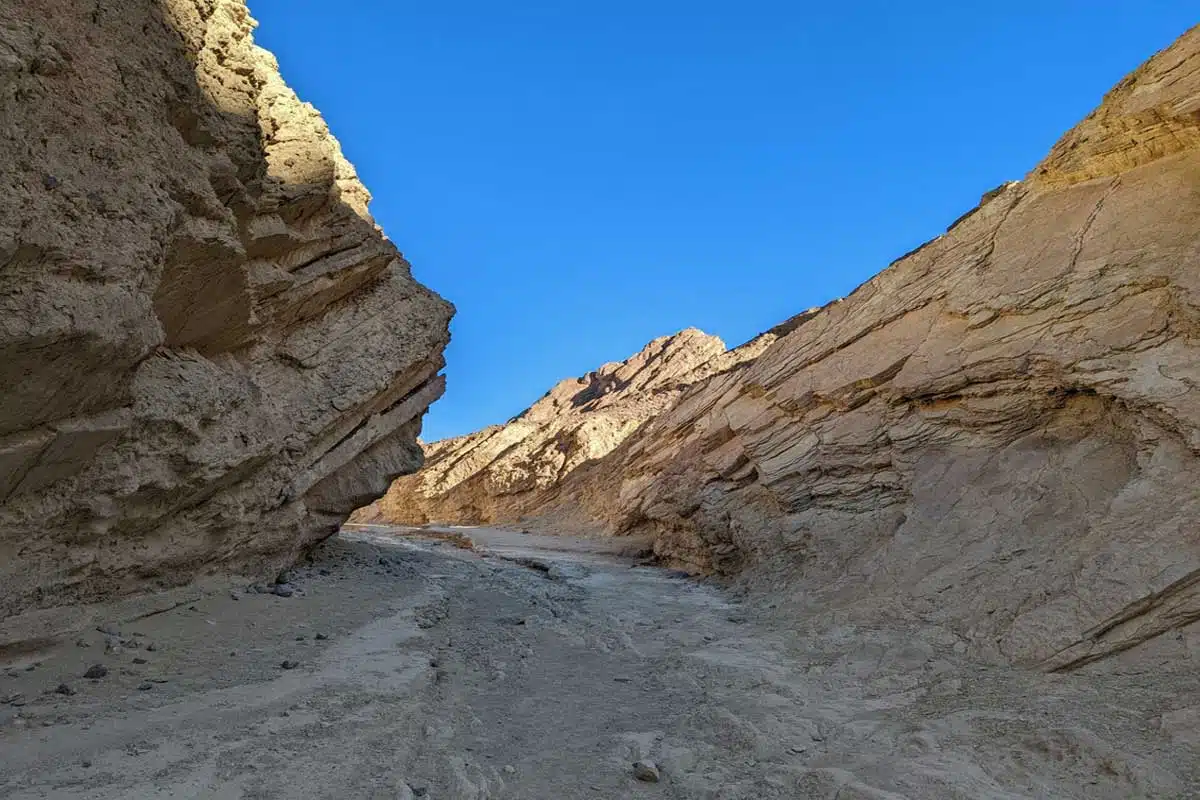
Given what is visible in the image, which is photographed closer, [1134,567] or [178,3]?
[1134,567]

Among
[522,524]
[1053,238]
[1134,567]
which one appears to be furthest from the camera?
Result: [522,524]

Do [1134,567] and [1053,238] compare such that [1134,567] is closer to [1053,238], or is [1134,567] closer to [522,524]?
[1053,238]

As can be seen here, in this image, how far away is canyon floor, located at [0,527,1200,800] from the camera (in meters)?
4.87

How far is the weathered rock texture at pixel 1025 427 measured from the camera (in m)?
7.43

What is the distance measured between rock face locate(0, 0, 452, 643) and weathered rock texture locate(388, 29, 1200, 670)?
9092 millimetres

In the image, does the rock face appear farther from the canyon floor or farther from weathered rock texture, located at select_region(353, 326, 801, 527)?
weathered rock texture, located at select_region(353, 326, 801, 527)

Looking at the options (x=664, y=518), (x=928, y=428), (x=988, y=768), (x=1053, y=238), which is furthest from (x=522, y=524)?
(x=988, y=768)

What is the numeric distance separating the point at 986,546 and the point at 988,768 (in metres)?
4.51

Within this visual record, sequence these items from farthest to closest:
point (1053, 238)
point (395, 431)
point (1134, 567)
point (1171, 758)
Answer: point (395, 431)
point (1053, 238)
point (1134, 567)
point (1171, 758)

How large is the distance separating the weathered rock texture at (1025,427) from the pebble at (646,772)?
4.31 metres

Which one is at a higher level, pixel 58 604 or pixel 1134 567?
pixel 58 604

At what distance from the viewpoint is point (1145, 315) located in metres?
9.12

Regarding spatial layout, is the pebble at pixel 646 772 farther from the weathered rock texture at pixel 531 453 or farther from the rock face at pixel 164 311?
the weathered rock texture at pixel 531 453

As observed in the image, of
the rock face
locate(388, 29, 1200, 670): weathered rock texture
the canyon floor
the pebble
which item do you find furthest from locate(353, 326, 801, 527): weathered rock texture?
the pebble
